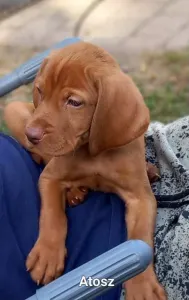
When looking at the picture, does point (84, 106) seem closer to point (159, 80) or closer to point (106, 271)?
point (106, 271)

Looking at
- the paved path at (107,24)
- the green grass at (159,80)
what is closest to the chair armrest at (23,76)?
the green grass at (159,80)

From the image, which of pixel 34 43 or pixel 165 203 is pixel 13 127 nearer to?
pixel 165 203

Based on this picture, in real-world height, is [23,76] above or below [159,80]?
above

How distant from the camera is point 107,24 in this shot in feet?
17.2

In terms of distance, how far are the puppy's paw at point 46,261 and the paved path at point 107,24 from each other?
2.90m

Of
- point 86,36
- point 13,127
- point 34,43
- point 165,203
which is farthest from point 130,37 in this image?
point 165,203

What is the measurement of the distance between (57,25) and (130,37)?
582mm

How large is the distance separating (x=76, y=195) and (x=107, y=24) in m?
3.37

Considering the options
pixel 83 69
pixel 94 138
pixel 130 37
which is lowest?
pixel 130 37

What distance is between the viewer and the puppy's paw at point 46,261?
1862 mm

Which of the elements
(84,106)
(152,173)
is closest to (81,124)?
(84,106)

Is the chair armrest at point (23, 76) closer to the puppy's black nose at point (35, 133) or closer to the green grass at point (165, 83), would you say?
the puppy's black nose at point (35, 133)

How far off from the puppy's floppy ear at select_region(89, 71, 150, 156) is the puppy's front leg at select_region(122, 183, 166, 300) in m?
0.19

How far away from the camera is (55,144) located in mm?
1848
